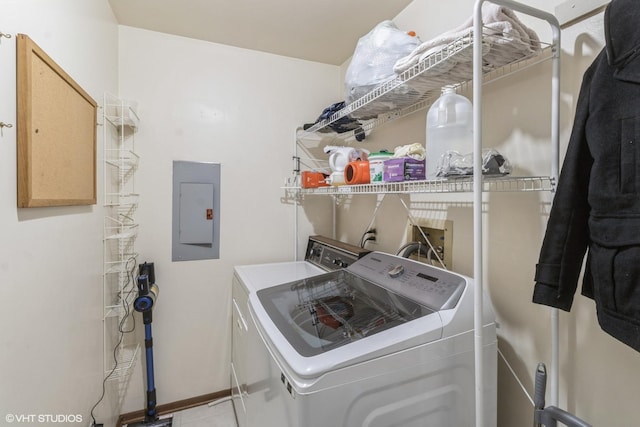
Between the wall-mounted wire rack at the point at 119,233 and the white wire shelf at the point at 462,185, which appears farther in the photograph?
the wall-mounted wire rack at the point at 119,233

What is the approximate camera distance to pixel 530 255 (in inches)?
44.3

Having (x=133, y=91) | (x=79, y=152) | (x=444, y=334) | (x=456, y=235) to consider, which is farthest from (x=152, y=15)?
(x=444, y=334)

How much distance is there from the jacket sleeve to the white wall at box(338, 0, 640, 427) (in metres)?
0.23

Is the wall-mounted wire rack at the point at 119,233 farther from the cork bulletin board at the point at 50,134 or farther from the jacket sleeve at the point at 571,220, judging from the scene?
the jacket sleeve at the point at 571,220

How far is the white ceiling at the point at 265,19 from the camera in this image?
5.72 feet

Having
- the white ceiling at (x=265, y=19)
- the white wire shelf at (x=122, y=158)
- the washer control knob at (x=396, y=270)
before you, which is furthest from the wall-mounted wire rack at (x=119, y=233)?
the washer control knob at (x=396, y=270)

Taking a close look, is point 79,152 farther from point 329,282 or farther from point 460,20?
point 460,20

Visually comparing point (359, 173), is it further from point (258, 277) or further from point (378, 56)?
point (258, 277)

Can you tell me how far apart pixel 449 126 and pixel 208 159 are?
5.46ft

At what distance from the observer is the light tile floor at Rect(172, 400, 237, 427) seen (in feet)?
6.53

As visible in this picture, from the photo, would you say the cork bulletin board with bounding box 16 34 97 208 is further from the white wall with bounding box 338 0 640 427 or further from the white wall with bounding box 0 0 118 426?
the white wall with bounding box 338 0 640 427

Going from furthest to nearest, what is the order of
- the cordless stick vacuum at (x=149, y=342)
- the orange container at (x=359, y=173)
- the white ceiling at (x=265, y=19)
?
the cordless stick vacuum at (x=149, y=342) < the white ceiling at (x=265, y=19) < the orange container at (x=359, y=173)

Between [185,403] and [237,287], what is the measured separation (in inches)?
38.2

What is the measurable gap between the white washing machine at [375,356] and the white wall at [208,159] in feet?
3.28
